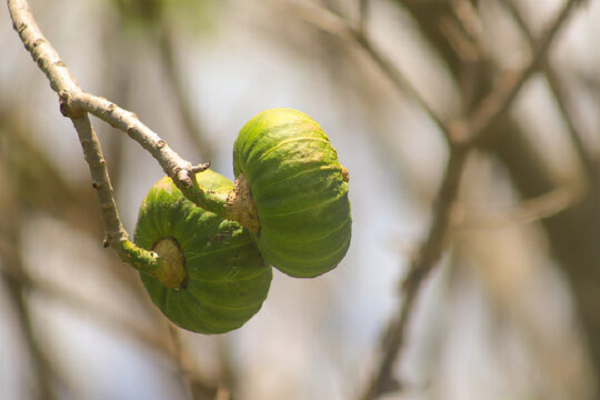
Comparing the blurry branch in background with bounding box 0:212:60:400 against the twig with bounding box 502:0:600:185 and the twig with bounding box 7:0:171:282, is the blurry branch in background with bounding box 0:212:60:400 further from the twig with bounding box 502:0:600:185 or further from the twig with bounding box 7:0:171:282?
the twig with bounding box 502:0:600:185

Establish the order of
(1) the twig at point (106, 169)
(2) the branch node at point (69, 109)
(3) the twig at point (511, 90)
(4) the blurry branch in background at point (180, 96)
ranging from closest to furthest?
(1) the twig at point (106, 169)
(2) the branch node at point (69, 109)
(3) the twig at point (511, 90)
(4) the blurry branch in background at point (180, 96)

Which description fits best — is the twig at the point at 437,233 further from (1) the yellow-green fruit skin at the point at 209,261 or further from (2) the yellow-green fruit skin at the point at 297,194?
(2) the yellow-green fruit skin at the point at 297,194

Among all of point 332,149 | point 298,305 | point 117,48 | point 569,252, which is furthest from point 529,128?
point 332,149

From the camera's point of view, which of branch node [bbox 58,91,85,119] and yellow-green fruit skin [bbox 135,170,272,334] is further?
yellow-green fruit skin [bbox 135,170,272,334]

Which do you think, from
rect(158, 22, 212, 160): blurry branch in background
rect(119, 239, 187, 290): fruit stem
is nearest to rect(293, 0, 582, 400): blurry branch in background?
rect(158, 22, 212, 160): blurry branch in background

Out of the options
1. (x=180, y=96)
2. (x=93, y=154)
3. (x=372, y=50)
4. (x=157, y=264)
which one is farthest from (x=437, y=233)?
(x=93, y=154)

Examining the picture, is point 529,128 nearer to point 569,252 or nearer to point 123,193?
point 569,252

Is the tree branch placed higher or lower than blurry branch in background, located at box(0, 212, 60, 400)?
lower

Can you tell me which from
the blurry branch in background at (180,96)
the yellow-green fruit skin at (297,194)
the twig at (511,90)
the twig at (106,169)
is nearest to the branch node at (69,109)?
the twig at (106,169)
